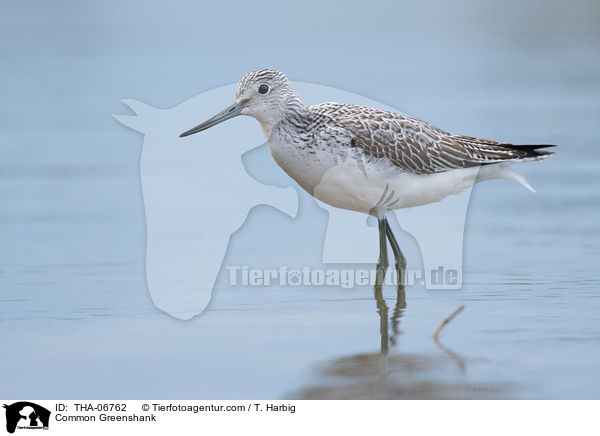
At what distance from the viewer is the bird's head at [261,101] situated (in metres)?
8.88

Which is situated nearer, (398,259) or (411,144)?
(411,144)

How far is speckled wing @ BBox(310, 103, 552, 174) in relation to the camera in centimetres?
906

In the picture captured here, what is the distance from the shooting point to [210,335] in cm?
801

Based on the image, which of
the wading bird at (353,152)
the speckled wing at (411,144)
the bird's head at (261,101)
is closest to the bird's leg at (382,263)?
the wading bird at (353,152)

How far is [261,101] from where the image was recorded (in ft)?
29.3

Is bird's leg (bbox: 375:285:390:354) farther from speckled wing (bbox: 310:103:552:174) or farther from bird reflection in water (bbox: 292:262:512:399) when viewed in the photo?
speckled wing (bbox: 310:103:552:174)

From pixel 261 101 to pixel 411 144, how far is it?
1.41 m

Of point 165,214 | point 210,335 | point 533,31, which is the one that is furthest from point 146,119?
point 533,31

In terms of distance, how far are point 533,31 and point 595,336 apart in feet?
Result: 73.3

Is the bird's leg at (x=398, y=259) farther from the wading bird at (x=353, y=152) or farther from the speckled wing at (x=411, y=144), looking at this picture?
the speckled wing at (x=411, y=144)

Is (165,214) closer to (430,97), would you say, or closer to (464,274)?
(464,274)
